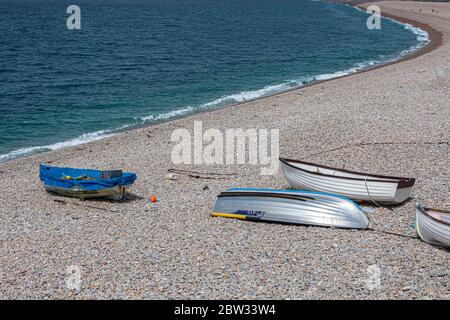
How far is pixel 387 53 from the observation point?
5831 cm

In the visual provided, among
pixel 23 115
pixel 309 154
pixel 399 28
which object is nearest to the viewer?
pixel 309 154

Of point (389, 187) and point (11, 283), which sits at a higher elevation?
point (389, 187)

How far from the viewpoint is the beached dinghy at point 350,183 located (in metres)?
16.3

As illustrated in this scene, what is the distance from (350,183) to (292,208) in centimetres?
228

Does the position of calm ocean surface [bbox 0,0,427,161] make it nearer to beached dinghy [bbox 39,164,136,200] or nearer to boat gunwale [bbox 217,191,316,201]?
beached dinghy [bbox 39,164,136,200]

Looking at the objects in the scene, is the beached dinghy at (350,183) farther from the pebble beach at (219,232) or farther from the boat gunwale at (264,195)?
the boat gunwale at (264,195)

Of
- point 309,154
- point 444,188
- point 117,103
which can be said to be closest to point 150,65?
point 117,103

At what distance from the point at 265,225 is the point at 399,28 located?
73199mm

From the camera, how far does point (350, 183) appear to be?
16.8m

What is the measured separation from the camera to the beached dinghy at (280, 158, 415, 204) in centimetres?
1627

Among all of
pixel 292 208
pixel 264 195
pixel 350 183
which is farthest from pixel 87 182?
pixel 350 183

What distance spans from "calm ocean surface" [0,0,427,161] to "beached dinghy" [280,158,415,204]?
14.6 m

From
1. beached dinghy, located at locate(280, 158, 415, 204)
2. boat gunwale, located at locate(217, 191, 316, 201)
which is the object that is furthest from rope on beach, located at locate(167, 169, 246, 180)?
boat gunwale, located at locate(217, 191, 316, 201)
